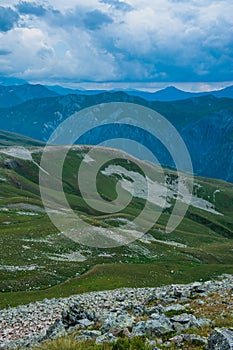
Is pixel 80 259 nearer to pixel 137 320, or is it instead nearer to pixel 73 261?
pixel 73 261

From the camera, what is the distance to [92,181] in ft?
655

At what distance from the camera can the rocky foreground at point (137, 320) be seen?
1578 centimetres

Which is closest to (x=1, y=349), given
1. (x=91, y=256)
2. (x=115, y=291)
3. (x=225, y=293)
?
(x=225, y=293)

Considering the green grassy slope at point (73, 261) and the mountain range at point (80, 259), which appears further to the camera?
the mountain range at point (80, 259)

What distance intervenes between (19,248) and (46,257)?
4875mm

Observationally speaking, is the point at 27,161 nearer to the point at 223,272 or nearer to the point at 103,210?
the point at 103,210

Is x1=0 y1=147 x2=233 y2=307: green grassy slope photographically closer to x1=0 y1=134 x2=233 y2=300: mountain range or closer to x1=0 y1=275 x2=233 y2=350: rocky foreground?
x1=0 y1=134 x2=233 y2=300: mountain range

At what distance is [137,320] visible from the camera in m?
20.2

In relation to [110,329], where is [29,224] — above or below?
below

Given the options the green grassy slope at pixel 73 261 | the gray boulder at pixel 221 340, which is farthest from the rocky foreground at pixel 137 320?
the green grassy slope at pixel 73 261

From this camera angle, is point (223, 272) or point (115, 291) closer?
point (115, 291)

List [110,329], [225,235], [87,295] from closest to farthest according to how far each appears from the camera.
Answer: [110,329] → [87,295] → [225,235]

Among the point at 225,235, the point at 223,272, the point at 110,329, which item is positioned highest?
the point at 110,329

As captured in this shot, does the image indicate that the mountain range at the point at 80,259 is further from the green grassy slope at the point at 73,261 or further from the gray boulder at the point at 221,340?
the gray boulder at the point at 221,340
